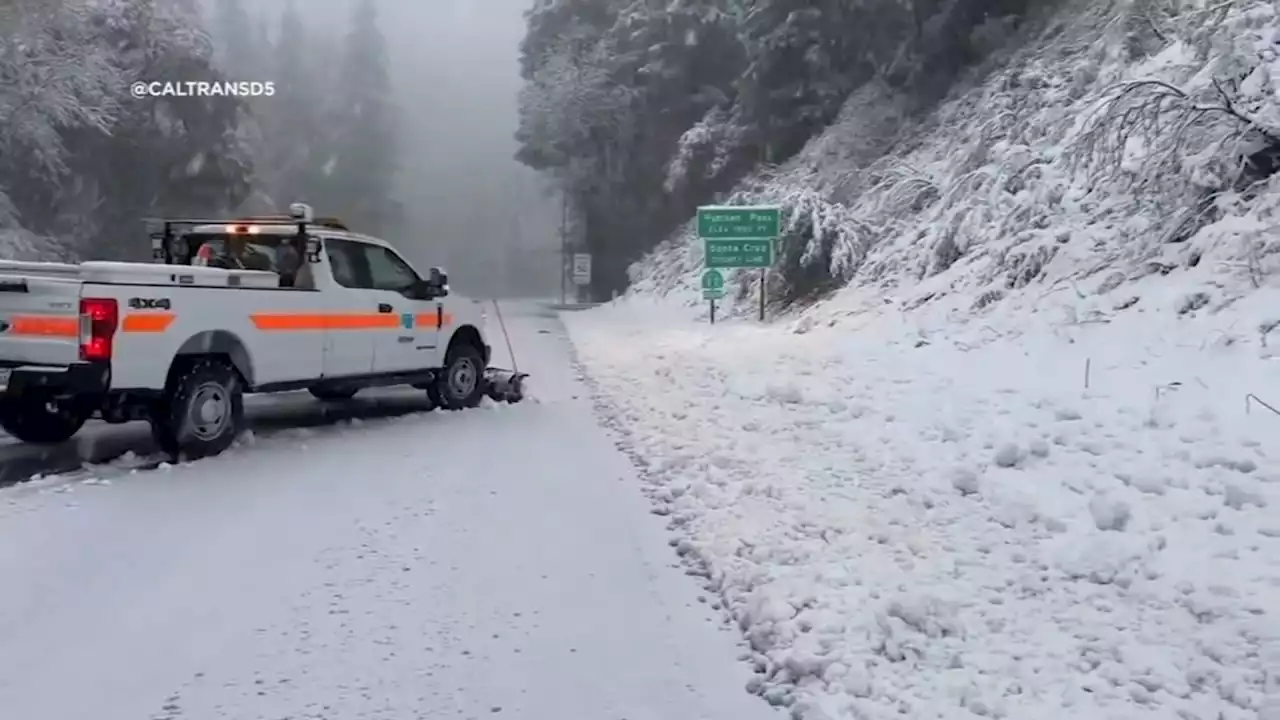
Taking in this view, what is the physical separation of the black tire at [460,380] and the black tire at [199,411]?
10.5 ft

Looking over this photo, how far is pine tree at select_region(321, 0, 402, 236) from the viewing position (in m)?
69.3

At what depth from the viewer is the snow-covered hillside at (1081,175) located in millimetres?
10164

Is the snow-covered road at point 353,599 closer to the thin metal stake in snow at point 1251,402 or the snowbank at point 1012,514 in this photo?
the snowbank at point 1012,514

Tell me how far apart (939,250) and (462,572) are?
12.0 meters

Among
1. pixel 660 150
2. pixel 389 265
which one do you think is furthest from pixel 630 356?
pixel 660 150

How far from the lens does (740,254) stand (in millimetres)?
21359

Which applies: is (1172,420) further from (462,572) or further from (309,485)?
(309,485)

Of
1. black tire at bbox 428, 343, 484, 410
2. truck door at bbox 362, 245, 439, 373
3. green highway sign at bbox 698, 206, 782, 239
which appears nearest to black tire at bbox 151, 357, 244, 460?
truck door at bbox 362, 245, 439, 373

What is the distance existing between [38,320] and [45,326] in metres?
0.08

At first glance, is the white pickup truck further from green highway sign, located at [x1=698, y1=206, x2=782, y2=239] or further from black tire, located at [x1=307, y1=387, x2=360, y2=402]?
green highway sign, located at [x1=698, y1=206, x2=782, y2=239]

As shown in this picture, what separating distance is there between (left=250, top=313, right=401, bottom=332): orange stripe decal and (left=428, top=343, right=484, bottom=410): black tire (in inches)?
45.0

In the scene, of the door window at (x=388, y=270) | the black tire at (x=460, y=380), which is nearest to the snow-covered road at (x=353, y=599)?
the door window at (x=388, y=270)

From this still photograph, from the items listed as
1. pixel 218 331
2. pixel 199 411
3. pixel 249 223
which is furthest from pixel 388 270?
pixel 199 411

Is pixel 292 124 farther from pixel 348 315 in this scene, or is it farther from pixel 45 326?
pixel 45 326
